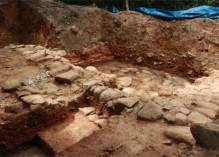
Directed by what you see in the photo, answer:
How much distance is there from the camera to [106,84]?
15.1 ft

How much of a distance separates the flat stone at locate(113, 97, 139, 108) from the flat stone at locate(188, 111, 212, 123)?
0.78 m

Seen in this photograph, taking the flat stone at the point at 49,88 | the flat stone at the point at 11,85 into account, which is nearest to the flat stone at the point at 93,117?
the flat stone at the point at 49,88

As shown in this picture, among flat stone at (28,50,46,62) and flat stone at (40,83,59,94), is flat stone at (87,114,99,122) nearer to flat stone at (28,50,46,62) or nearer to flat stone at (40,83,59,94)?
flat stone at (40,83,59,94)

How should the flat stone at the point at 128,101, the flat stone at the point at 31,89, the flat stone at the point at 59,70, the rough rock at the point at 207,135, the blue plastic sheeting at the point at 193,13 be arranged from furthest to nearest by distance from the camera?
the blue plastic sheeting at the point at 193,13, the flat stone at the point at 59,70, the flat stone at the point at 31,89, the flat stone at the point at 128,101, the rough rock at the point at 207,135

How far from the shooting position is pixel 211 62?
5.63 m

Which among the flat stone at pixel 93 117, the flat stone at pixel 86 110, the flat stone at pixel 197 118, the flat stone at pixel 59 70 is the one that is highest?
the flat stone at pixel 59 70

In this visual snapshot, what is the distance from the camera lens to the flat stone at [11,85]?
4.07 metres

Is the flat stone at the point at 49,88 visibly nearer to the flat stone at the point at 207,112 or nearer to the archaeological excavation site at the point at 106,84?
the archaeological excavation site at the point at 106,84

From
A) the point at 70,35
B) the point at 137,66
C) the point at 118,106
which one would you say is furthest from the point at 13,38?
the point at 118,106

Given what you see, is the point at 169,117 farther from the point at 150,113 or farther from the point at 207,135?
the point at 207,135

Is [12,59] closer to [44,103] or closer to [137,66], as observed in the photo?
[44,103]

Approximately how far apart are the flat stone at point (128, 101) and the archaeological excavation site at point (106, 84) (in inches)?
0.6

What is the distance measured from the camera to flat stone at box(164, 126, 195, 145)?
2.89 metres

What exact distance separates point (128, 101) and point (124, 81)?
5.36ft
